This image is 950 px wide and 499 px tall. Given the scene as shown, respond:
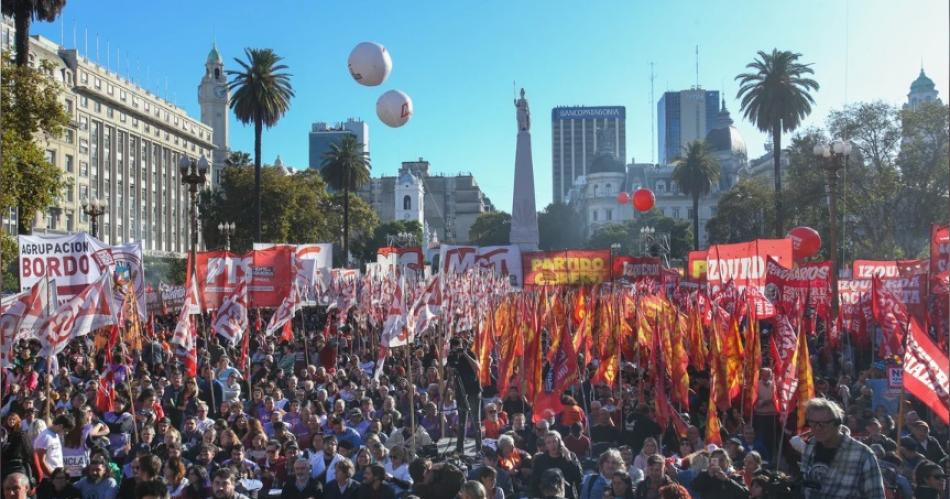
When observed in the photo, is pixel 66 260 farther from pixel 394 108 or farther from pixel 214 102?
pixel 214 102

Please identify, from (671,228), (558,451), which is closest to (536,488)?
(558,451)

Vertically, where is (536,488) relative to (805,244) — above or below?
below

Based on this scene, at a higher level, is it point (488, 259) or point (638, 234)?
point (638, 234)

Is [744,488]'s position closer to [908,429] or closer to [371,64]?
[908,429]

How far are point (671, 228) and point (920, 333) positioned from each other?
9348cm

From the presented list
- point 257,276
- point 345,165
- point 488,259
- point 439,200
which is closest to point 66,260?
point 257,276

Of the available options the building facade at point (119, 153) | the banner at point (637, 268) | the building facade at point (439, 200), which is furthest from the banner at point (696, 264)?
the building facade at point (439, 200)

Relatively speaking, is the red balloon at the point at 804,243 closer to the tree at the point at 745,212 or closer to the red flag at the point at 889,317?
the red flag at the point at 889,317

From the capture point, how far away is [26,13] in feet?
89.0

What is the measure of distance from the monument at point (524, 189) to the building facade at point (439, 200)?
94.5 metres

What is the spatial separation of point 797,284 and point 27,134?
19536mm

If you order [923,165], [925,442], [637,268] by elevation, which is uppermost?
[923,165]

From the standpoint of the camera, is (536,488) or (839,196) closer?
(536,488)

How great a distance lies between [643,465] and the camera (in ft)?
31.0
